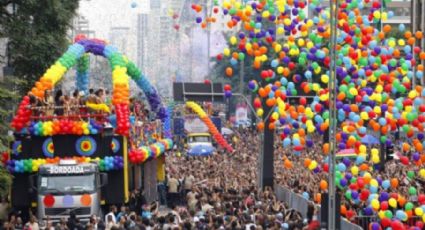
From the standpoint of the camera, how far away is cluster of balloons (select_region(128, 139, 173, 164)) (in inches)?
1330

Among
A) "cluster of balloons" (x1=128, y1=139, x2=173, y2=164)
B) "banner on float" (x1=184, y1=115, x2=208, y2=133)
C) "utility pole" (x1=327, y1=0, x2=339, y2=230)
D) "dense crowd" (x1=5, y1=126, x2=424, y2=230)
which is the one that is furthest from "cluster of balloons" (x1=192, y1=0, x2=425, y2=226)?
"banner on float" (x1=184, y1=115, x2=208, y2=133)

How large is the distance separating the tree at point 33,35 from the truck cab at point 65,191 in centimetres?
1469

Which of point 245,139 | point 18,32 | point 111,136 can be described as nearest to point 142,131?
point 111,136

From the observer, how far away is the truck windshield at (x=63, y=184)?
30297mm

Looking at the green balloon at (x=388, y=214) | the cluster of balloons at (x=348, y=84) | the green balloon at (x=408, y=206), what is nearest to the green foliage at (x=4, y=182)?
the cluster of balloons at (x=348, y=84)

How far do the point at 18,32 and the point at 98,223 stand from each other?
21.8 meters

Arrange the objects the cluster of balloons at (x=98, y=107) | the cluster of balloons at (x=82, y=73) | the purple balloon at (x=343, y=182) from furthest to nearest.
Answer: the cluster of balloons at (x=82, y=73), the cluster of balloons at (x=98, y=107), the purple balloon at (x=343, y=182)

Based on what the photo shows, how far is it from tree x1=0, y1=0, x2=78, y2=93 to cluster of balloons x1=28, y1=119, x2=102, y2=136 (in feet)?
43.4

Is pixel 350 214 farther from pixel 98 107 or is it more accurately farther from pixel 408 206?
pixel 98 107

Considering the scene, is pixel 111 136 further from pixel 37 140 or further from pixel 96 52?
pixel 96 52

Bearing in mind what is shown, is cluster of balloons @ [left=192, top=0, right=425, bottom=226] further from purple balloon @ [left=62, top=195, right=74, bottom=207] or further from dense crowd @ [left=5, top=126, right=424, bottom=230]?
purple balloon @ [left=62, top=195, right=74, bottom=207]

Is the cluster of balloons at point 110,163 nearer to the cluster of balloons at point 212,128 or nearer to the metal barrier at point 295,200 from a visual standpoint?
the metal barrier at point 295,200

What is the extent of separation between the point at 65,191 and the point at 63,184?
0.62ft

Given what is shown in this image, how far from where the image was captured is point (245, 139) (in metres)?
72.7
